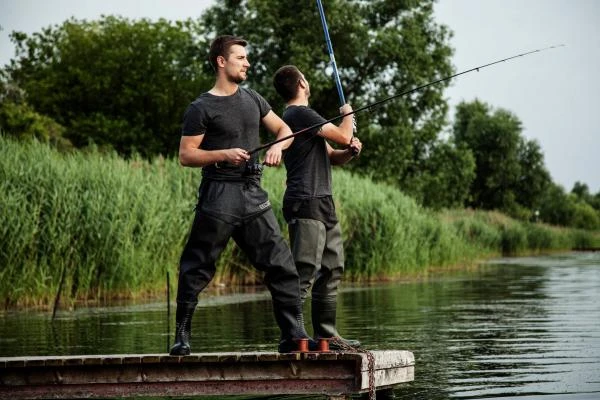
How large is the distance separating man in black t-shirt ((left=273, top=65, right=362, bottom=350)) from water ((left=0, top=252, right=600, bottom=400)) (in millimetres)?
737

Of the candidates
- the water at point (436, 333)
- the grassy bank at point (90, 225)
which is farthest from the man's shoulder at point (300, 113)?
the grassy bank at point (90, 225)

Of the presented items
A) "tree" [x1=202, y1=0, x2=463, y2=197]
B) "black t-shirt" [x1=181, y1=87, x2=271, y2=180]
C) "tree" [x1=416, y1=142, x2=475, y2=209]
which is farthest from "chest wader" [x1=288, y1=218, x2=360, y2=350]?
"tree" [x1=416, y1=142, x2=475, y2=209]

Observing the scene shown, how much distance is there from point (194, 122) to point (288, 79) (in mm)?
1105

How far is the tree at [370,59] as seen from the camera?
38.4m

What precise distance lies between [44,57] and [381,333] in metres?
50.3

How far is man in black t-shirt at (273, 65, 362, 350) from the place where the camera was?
6480 mm

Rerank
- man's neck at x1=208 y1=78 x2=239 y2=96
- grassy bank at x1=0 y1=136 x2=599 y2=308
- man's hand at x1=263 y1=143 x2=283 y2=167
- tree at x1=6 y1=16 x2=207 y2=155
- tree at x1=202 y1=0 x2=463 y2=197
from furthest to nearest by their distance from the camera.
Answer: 1. tree at x1=6 y1=16 x2=207 y2=155
2. tree at x1=202 y1=0 x2=463 y2=197
3. grassy bank at x1=0 y1=136 x2=599 y2=308
4. man's neck at x1=208 y1=78 x2=239 y2=96
5. man's hand at x1=263 y1=143 x2=283 y2=167

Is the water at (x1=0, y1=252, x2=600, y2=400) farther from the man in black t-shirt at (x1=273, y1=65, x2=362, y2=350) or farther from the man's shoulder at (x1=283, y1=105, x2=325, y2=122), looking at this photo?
the man's shoulder at (x1=283, y1=105, x2=325, y2=122)

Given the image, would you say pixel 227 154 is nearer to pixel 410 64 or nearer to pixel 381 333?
pixel 381 333

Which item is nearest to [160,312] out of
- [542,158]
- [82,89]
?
[82,89]

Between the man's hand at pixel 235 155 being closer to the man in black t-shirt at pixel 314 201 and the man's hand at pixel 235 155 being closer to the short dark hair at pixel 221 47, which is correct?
the short dark hair at pixel 221 47

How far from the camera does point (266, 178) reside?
19.8 m

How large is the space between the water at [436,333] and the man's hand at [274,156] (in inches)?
63.1

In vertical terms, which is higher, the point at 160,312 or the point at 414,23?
the point at 414,23
